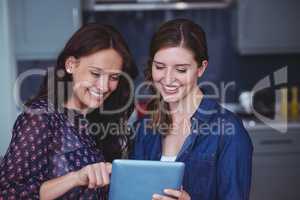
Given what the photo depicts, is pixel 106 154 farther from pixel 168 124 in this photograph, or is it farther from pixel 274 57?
pixel 274 57

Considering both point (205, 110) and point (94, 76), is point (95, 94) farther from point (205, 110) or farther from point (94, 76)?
point (205, 110)

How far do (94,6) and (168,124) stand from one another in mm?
1886

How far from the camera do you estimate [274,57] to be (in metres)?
3.95

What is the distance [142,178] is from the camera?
4.70 feet

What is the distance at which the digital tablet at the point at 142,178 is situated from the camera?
4.61 feet

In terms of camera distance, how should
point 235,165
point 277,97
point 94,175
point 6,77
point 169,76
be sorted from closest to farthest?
point 94,175 → point 235,165 → point 169,76 → point 6,77 → point 277,97

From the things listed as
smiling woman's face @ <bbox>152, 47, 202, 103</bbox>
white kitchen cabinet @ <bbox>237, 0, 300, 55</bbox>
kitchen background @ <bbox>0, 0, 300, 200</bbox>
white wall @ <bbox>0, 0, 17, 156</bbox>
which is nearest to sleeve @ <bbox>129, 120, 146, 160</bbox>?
smiling woman's face @ <bbox>152, 47, 202, 103</bbox>

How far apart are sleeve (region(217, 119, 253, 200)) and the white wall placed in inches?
37.7

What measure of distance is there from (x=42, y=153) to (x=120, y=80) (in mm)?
358

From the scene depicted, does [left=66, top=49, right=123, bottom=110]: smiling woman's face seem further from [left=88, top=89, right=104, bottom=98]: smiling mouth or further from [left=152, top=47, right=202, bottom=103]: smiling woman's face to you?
[left=152, top=47, right=202, bottom=103]: smiling woman's face

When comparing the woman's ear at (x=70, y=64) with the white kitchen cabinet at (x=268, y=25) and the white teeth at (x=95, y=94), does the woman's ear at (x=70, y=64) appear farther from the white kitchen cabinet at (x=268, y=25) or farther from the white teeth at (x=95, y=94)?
the white kitchen cabinet at (x=268, y=25)

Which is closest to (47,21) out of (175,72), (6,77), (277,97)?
(6,77)

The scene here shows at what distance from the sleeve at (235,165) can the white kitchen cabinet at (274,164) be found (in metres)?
1.79

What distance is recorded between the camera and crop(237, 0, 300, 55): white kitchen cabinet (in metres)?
3.59
